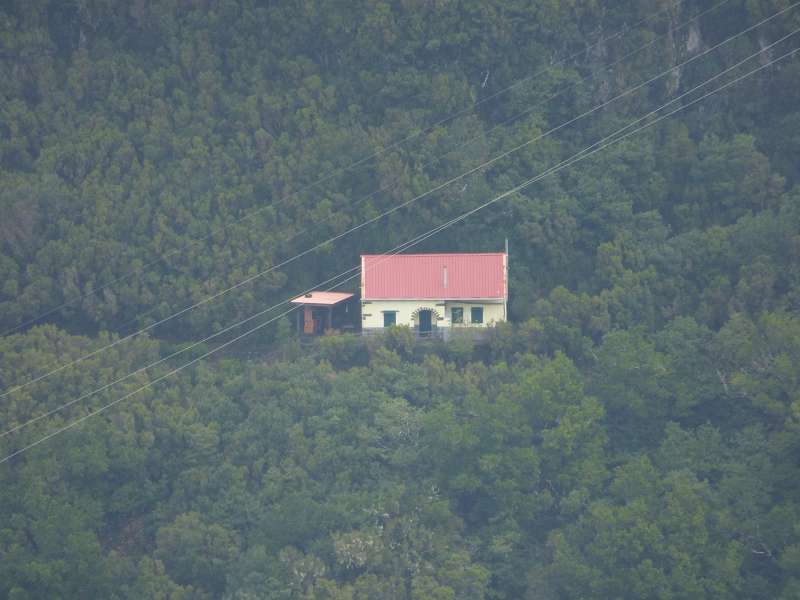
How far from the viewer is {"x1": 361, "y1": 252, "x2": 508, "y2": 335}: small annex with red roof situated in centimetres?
4500

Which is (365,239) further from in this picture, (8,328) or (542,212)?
(8,328)

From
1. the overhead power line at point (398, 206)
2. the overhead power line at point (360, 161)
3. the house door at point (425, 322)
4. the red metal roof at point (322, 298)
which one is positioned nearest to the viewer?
the overhead power line at point (398, 206)

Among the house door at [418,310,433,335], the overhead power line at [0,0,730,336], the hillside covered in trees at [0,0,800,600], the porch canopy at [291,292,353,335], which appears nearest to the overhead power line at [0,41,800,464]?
the hillside covered in trees at [0,0,800,600]

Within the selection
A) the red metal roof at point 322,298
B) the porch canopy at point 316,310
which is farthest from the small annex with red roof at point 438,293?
the porch canopy at point 316,310

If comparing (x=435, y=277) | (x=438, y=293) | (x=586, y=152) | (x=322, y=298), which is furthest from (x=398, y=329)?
(x=586, y=152)

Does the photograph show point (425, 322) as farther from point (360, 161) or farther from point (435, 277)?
point (360, 161)

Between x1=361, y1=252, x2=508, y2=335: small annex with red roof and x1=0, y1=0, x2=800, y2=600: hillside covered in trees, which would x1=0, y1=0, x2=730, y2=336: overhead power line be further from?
x1=361, y1=252, x2=508, y2=335: small annex with red roof

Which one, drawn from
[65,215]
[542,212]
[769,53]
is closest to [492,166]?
[542,212]

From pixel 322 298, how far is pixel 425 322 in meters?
3.21

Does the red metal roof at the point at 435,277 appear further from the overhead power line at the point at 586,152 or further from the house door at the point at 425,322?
the overhead power line at the point at 586,152

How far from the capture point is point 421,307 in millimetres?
45125

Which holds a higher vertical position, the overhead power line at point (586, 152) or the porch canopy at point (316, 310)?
the overhead power line at point (586, 152)

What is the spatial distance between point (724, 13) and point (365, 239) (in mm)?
13556

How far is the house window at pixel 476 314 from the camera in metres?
45.2
